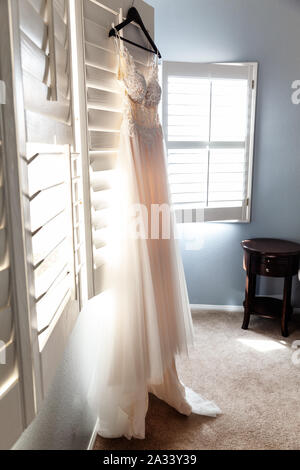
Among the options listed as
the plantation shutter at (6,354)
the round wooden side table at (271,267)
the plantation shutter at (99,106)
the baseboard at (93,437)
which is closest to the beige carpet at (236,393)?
the baseboard at (93,437)

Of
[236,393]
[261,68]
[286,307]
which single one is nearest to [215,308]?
[286,307]

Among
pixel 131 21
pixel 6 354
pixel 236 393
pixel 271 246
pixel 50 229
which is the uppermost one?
pixel 131 21

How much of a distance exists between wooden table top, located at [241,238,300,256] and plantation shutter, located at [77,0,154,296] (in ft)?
4.88

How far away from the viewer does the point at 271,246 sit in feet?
8.95

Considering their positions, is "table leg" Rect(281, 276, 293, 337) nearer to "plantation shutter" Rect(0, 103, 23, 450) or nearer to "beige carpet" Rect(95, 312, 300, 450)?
"beige carpet" Rect(95, 312, 300, 450)

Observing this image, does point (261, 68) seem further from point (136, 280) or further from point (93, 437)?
point (93, 437)

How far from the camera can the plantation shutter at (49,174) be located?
74 centimetres

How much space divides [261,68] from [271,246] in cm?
127

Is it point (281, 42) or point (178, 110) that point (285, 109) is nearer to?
point (281, 42)

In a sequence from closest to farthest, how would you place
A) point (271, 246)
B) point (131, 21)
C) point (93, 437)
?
1. point (131, 21)
2. point (93, 437)
3. point (271, 246)

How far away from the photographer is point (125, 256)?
152cm

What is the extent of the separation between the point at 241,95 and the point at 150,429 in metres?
2.22

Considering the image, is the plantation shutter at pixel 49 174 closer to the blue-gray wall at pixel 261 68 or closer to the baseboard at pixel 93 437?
the baseboard at pixel 93 437

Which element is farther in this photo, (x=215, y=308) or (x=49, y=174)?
(x=215, y=308)
